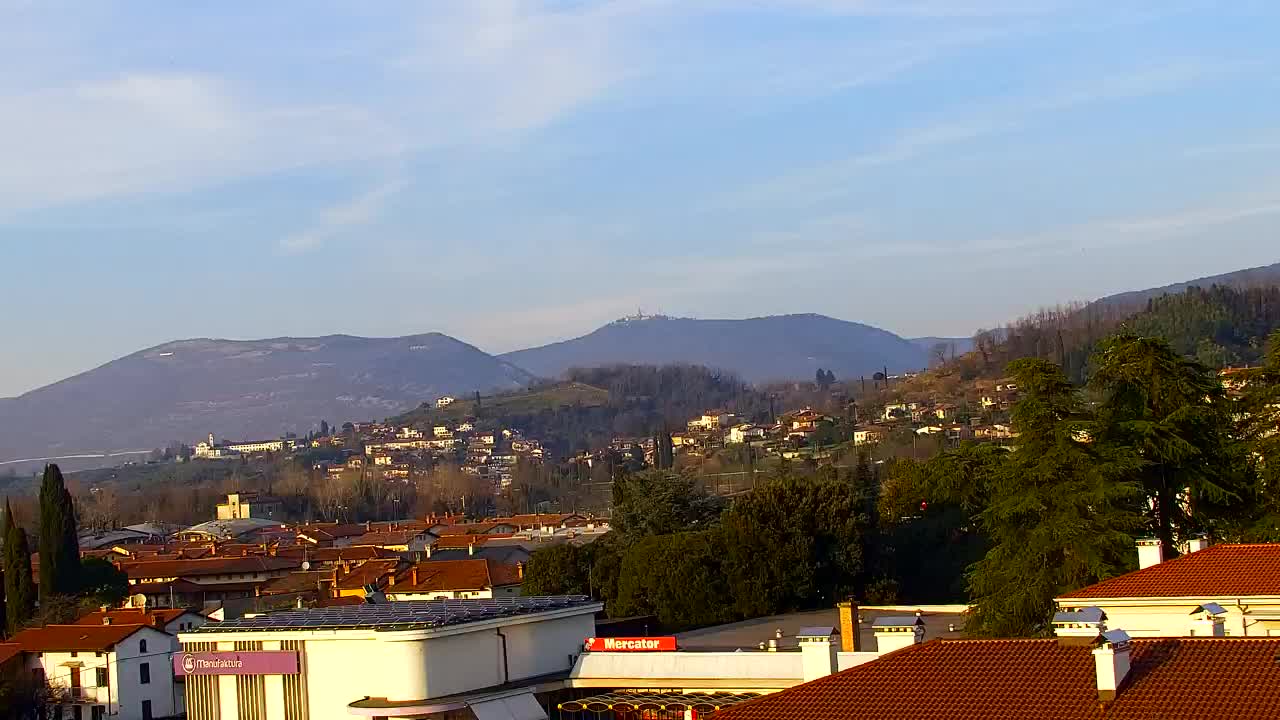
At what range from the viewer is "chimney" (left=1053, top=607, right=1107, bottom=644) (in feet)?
55.4

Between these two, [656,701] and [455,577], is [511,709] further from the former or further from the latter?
[455,577]

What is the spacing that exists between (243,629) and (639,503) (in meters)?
33.2

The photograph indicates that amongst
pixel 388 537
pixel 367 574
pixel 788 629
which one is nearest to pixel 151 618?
pixel 367 574

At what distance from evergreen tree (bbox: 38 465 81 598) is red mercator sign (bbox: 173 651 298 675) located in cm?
3603

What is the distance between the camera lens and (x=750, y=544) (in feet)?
167

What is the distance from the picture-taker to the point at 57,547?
64.9m

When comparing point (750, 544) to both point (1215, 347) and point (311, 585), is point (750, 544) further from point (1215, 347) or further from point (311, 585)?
point (1215, 347)

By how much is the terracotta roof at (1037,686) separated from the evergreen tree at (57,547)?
2074 inches

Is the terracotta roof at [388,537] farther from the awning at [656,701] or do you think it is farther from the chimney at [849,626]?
the chimney at [849,626]

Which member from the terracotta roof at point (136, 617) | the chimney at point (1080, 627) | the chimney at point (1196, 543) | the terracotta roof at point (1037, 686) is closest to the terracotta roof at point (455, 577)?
the terracotta roof at point (136, 617)

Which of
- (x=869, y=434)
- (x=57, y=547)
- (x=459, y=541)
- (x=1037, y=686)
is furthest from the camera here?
(x=869, y=434)

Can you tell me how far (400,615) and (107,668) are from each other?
23788 millimetres

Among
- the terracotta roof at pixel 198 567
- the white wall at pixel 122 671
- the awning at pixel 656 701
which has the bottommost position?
the white wall at pixel 122 671

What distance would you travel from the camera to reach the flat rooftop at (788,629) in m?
35.1
